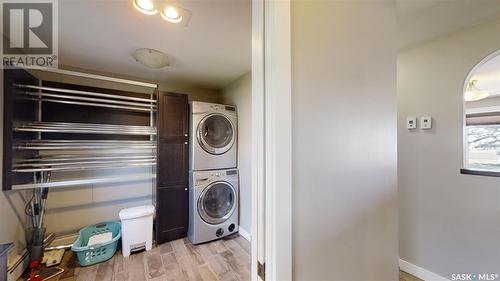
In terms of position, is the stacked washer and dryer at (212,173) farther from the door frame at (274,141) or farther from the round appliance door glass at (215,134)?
the door frame at (274,141)

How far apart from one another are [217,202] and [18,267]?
76.6 inches

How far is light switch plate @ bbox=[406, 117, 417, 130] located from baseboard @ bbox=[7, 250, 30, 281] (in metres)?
3.79

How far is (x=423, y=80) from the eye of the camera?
191 centimetres

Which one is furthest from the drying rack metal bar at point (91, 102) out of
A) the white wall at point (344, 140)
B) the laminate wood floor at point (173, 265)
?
the white wall at point (344, 140)

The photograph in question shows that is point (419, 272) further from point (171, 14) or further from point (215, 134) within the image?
point (171, 14)

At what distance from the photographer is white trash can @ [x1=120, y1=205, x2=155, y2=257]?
224 centimetres

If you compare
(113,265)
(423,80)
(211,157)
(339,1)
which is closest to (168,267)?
(113,265)

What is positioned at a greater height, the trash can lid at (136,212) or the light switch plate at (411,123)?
the light switch plate at (411,123)

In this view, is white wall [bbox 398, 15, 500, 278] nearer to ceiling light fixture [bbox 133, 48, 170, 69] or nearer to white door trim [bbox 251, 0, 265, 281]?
white door trim [bbox 251, 0, 265, 281]

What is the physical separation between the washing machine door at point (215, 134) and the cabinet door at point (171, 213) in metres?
0.65

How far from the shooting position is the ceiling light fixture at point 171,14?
4.63 ft

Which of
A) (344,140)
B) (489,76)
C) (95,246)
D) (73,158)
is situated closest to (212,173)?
(95,246)

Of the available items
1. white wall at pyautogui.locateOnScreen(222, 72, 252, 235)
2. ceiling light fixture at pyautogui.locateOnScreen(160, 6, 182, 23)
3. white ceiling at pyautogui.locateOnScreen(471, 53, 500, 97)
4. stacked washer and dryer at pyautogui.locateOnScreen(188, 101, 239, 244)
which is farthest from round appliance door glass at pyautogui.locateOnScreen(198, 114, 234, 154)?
white ceiling at pyautogui.locateOnScreen(471, 53, 500, 97)

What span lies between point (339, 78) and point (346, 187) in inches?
18.2
